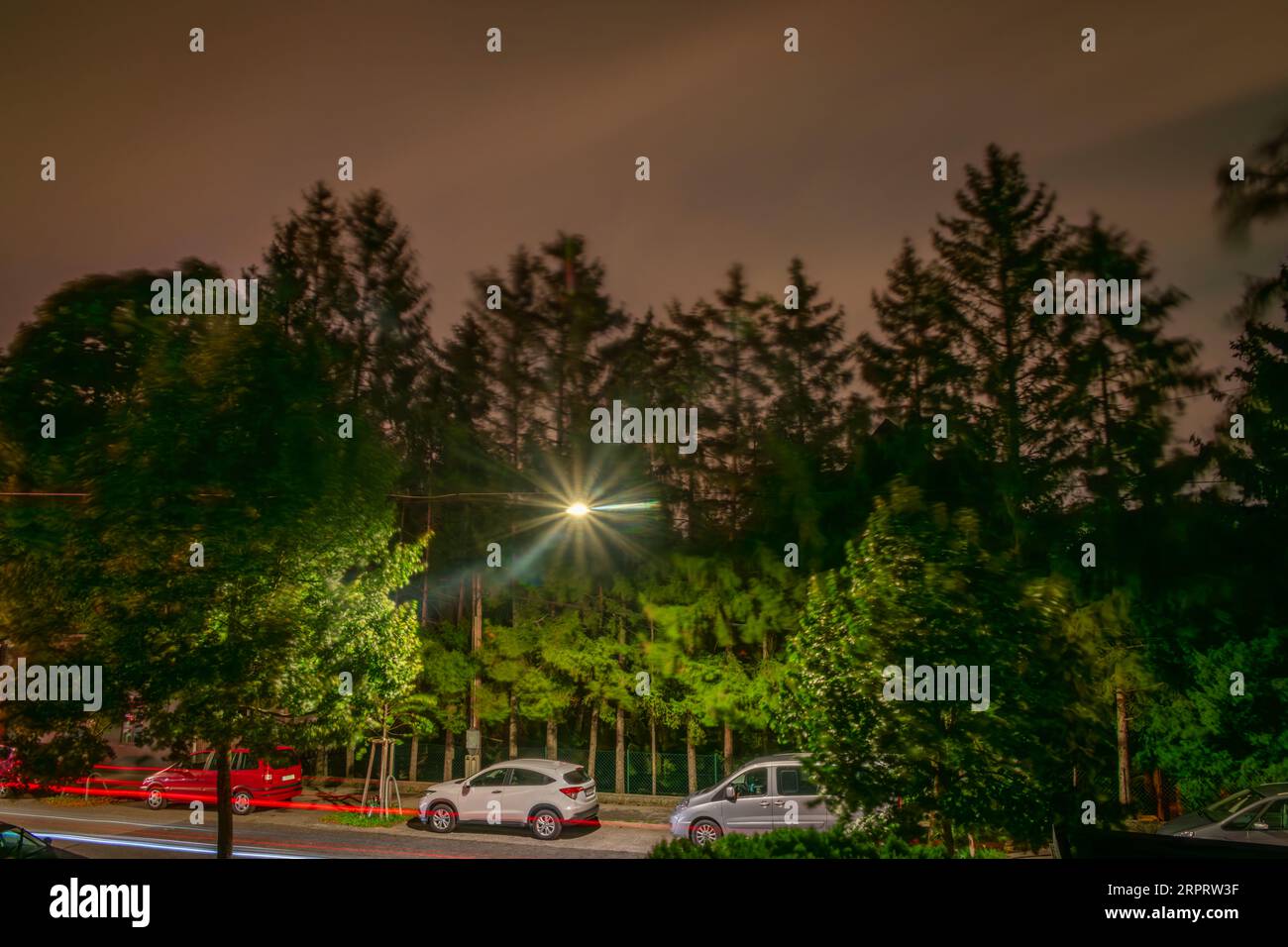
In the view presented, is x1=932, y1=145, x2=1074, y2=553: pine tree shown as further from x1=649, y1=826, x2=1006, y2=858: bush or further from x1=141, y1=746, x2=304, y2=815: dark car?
x1=141, y1=746, x2=304, y2=815: dark car

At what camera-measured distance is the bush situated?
8.01m

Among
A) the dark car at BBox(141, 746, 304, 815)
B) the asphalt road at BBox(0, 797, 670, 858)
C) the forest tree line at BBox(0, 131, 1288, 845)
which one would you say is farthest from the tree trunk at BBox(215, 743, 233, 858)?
the dark car at BBox(141, 746, 304, 815)

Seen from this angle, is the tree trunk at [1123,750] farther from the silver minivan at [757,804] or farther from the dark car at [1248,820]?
the silver minivan at [757,804]

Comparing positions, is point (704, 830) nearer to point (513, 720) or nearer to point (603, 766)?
point (603, 766)

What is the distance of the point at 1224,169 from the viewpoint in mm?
13180

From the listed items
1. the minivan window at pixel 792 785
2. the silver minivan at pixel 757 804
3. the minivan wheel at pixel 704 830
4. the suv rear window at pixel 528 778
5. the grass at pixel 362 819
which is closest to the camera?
the silver minivan at pixel 757 804

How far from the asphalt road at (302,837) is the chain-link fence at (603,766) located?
90.0 inches

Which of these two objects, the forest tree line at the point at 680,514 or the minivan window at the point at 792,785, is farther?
the minivan window at the point at 792,785

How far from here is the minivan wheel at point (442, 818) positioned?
19234 mm

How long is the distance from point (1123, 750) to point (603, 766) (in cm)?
1483

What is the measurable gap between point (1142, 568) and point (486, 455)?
1901 cm

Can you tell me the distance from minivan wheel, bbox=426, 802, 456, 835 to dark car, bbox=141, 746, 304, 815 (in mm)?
4832

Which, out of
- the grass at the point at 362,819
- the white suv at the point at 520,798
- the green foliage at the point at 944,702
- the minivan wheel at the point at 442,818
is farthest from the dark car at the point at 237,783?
the green foliage at the point at 944,702
